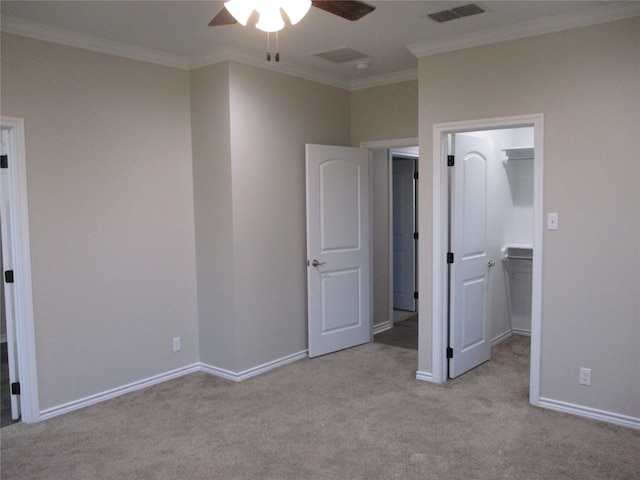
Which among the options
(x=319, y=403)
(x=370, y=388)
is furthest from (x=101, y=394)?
(x=370, y=388)

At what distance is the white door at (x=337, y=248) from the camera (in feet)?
15.5

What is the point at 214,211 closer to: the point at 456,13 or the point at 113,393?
the point at 113,393

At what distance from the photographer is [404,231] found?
6.78 m

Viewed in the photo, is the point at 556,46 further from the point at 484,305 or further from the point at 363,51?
the point at 484,305

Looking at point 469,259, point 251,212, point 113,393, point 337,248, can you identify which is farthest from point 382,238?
point 113,393

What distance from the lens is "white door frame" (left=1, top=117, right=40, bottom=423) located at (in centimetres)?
337

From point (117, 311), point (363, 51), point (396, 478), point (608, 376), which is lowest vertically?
point (396, 478)

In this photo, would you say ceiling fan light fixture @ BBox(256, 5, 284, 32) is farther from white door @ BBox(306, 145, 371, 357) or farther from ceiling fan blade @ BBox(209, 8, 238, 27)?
white door @ BBox(306, 145, 371, 357)

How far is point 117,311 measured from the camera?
3.95 m

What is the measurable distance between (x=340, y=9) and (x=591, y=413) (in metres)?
2.90

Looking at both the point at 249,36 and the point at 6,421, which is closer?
the point at 6,421

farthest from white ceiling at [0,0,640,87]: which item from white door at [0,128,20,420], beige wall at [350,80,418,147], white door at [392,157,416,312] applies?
white door at [392,157,416,312]

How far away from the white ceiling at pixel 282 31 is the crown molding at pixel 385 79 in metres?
0.41

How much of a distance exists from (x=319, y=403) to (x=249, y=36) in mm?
2621
